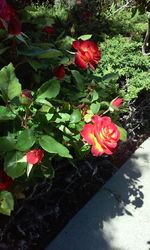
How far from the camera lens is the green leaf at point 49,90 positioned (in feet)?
6.85

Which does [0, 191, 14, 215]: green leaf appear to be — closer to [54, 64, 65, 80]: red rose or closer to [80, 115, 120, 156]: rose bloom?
[80, 115, 120, 156]: rose bloom

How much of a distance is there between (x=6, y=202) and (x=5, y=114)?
42 cm

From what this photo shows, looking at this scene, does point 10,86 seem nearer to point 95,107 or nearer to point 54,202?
point 95,107

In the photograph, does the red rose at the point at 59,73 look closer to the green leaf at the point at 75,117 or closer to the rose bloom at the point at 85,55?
the rose bloom at the point at 85,55

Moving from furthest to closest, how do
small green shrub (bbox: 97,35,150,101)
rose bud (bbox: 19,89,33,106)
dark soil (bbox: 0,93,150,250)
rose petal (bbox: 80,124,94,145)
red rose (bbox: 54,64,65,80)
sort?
1. small green shrub (bbox: 97,35,150,101)
2. dark soil (bbox: 0,93,150,250)
3. red rose (bbox: 54,64,65,80)
4. rose petal (bbox: 80,124,94,145)
5. rose bud (bbox: 19,89,33,106)

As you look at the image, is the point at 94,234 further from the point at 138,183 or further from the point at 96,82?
the point at 96,82

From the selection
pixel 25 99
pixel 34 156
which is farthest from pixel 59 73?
pixel 34 156

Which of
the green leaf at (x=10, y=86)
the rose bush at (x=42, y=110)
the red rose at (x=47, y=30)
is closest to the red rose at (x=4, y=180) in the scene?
the rose bush at (x=42, y=110)

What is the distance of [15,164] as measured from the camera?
202 cm

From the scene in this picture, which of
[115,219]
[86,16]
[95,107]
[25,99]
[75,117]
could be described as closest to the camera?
[25,99]

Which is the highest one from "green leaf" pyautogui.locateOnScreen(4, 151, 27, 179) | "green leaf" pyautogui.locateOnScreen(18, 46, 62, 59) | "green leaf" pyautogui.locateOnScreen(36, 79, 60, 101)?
"green leaf" pyautogui.locateOnScreen(18, 46, 62, 59)

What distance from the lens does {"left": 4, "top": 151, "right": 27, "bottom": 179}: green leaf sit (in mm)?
2012

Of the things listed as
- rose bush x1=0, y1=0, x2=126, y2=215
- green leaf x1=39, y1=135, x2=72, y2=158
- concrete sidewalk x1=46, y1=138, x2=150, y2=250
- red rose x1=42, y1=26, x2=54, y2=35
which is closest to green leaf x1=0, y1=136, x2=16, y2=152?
rose bush x1=0, y1=0, x2=126, y2=215

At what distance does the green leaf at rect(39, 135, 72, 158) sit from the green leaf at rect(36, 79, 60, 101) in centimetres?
20
